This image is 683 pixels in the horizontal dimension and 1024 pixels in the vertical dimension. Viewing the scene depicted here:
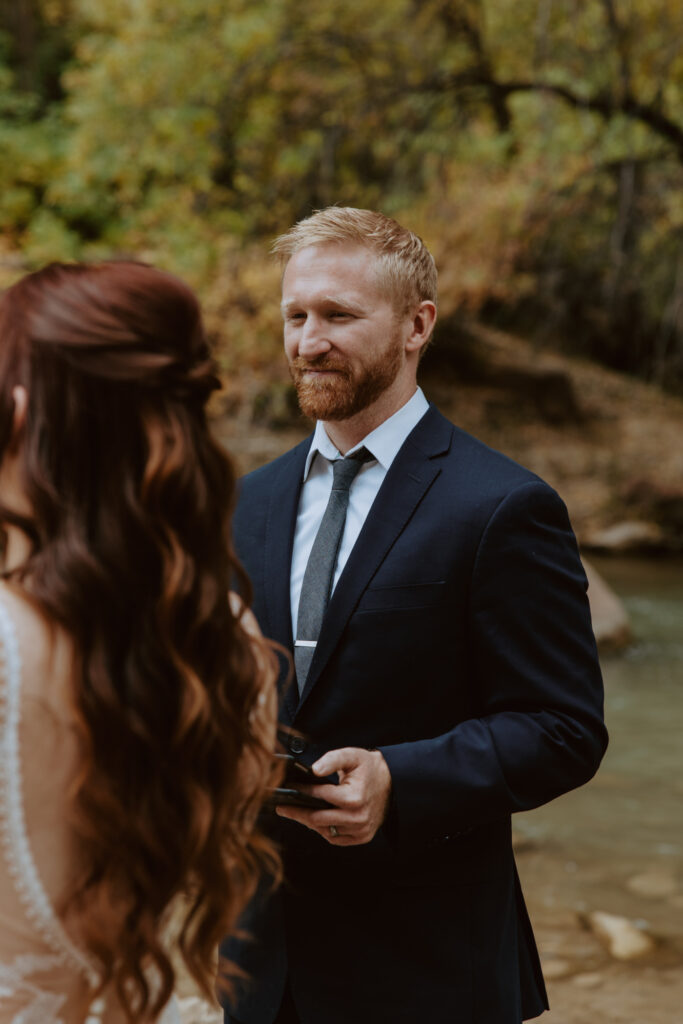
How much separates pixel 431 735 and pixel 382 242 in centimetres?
103

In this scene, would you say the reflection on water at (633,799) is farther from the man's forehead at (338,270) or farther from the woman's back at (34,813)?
the woman's back at (34,813)

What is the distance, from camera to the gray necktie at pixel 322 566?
2156 mm

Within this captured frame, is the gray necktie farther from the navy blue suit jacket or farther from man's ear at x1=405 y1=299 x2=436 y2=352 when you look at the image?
man's ear at x1=405 y1=299 x2=436 y2=352

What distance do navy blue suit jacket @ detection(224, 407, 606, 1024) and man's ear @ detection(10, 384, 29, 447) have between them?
934 mm

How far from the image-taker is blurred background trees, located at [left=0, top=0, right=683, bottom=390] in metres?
8.81

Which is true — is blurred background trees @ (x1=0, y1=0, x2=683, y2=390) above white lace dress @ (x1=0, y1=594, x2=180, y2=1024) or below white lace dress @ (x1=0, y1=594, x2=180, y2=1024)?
above

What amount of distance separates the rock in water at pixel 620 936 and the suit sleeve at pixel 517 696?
282 cm

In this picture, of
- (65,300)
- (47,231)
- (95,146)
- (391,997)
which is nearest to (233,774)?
(65,300)

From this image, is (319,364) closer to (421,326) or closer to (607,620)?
(421,326)

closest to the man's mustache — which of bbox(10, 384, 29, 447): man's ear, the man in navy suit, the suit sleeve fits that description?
the man in navy suit

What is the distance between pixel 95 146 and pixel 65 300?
521 inches

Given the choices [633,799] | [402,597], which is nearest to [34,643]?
[402,597]

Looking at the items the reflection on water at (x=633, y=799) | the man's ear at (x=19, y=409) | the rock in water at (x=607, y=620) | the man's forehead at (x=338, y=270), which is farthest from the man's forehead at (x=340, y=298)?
the rock in water at (x=607, y=620)

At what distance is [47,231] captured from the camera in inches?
595
